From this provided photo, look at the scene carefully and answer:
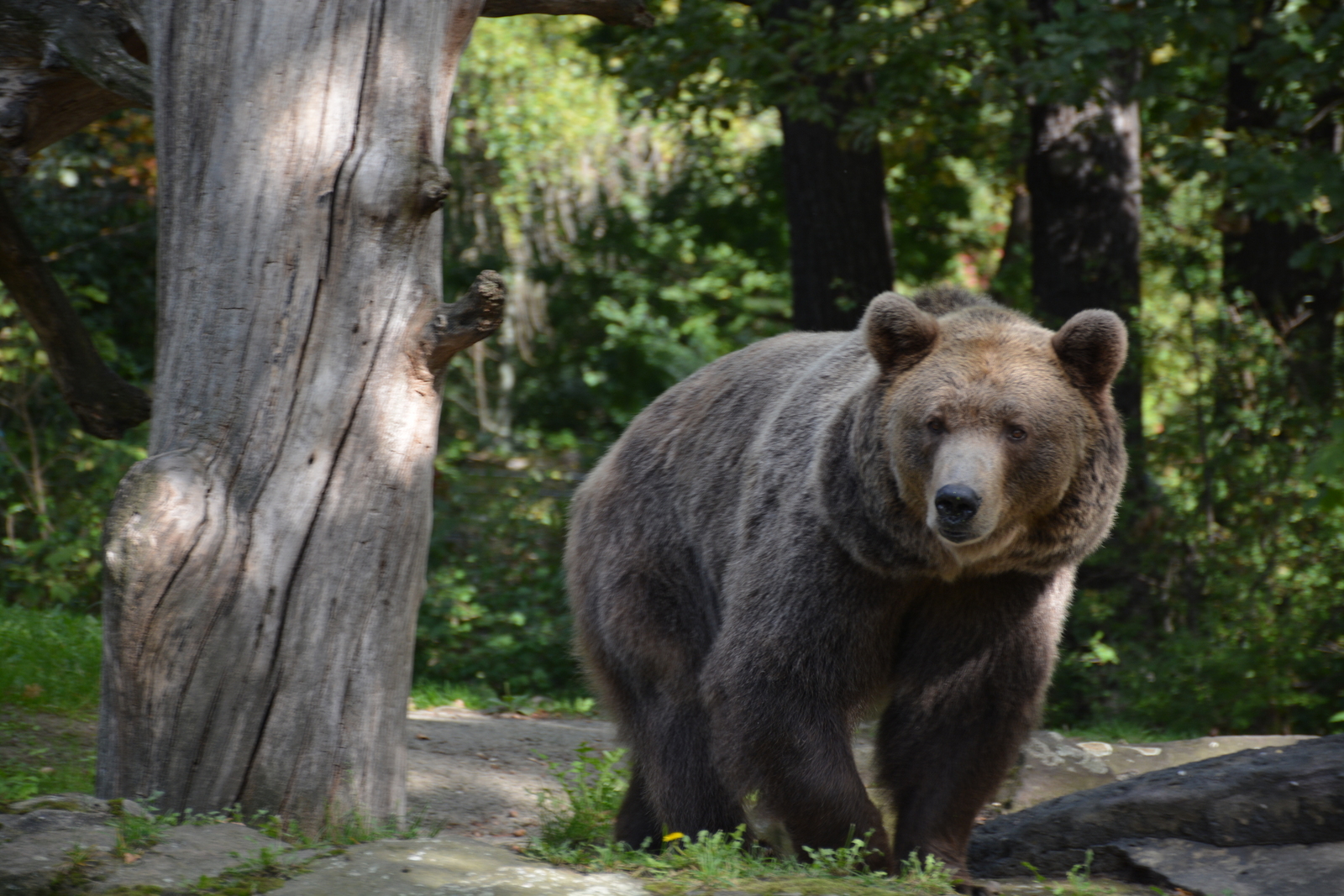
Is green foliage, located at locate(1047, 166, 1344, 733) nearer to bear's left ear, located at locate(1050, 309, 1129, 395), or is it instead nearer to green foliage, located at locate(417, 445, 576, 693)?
green foliage, located at locate(417, 445, 576, 693)

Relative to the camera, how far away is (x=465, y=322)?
12.5ft

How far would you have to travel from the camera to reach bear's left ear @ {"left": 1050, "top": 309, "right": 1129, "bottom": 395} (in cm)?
379

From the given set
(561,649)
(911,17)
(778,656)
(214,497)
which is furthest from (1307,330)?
(214,497)

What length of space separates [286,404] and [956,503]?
1.92m

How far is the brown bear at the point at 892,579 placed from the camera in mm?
3721

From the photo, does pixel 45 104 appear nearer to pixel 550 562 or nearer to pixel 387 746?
pixel 387 746

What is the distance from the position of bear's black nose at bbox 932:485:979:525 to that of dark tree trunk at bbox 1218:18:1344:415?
185 inches

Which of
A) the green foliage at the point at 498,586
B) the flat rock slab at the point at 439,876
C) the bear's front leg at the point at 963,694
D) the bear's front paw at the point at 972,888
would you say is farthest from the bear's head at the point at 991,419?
the green foliage at the point at 498,586

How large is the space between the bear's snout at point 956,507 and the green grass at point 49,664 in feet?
11.0

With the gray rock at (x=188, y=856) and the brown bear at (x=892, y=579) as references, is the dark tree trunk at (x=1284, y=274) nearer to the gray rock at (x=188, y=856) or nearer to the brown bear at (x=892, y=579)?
the brown bear at (x=892, y=579)

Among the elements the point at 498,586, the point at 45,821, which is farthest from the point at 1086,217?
the point at 45,821

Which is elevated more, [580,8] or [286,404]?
[580,8]

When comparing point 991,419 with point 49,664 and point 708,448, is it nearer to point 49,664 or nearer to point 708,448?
point 708,448

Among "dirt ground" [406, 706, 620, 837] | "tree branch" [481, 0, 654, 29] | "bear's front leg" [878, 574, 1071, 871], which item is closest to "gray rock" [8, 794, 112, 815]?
"dirt ground" [406, 706, 620, 837]
